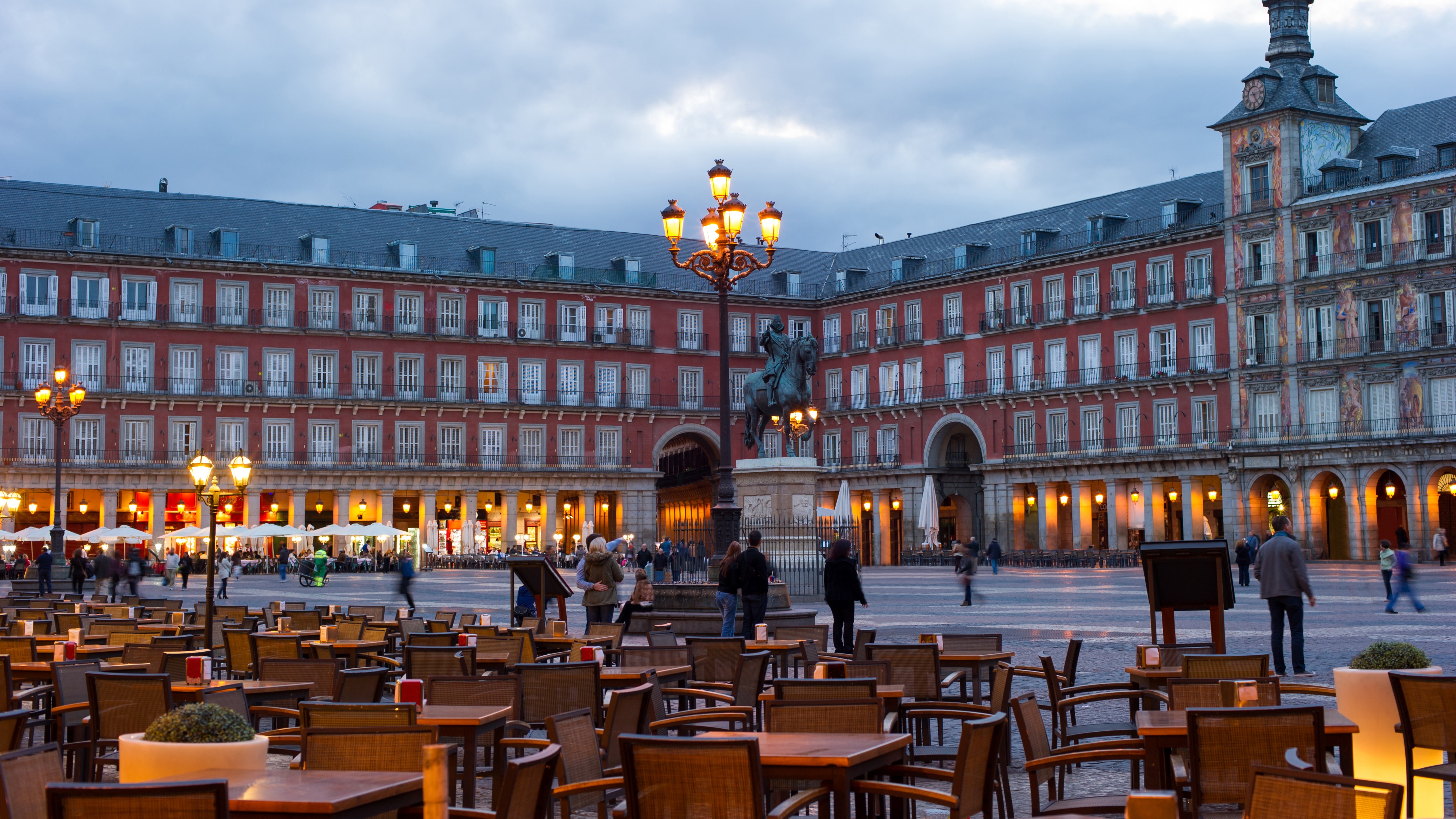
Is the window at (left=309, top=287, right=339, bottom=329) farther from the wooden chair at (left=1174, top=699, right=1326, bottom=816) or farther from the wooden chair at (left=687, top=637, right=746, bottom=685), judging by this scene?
the wooden chair at (left=1174, top=699, right=1326, bottom=816)

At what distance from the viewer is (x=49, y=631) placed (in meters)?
12.8

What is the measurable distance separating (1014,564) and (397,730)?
50.6 metres

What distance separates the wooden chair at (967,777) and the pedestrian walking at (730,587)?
8682 mm

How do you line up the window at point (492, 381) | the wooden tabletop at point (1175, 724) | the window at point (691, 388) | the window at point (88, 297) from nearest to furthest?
1. the wooden tabletop at point (1175, 724)
2. the window at point (88, 297)
3. the window at point (492, 381)
4. the window at point (691, 388)

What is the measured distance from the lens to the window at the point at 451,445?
60188 millimetres

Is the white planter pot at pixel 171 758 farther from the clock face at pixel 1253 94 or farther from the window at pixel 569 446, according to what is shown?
the window at pixel 569 446

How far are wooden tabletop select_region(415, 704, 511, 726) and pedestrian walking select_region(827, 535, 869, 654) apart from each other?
7314 millimetres

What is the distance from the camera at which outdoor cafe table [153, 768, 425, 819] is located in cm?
469

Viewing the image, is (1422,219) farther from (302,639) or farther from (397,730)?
(397,730)

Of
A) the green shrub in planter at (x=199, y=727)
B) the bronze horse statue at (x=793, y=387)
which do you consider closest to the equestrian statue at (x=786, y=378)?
the bronze horse statue at (x=793, y=387)

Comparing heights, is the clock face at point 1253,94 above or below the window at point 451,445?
above

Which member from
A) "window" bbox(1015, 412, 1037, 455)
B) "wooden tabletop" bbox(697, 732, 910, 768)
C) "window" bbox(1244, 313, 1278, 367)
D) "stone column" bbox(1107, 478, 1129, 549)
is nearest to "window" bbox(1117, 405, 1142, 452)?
"stone column" bbox(1107, 478, 1129, 549)

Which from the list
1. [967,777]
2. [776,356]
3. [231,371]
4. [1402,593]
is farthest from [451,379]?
[967,777]

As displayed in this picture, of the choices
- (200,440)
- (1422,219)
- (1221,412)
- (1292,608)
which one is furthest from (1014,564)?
(1292,608)
